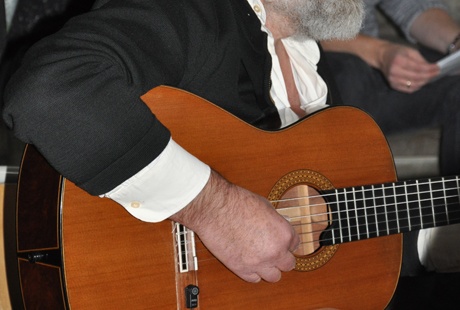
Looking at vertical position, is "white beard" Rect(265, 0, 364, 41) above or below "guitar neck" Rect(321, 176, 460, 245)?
above

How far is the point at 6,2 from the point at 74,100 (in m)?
0.75

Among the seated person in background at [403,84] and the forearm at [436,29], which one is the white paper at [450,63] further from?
the forearm at [436,29]

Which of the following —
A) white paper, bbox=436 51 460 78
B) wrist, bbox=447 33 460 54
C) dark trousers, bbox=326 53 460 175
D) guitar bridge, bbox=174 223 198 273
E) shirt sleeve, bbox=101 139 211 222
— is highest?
shirt sleeve, bbox=101 139 211 222

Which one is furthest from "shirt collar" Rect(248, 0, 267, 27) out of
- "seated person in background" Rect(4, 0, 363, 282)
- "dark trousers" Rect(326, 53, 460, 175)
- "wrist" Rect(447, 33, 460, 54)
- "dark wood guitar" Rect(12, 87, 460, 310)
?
"wrist" Rect(447, 33, 460, 54)

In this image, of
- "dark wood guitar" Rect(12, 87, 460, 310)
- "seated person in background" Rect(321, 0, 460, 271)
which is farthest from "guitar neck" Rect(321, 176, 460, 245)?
"seated person in background" Rect(321, 0, 460, 271)

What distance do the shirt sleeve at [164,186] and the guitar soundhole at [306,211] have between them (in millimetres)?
202

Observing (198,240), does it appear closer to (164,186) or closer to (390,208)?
(164,186)

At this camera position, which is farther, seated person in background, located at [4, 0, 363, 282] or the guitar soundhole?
the guitar soundhole

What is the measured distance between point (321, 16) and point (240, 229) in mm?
479

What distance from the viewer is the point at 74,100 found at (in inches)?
32.2

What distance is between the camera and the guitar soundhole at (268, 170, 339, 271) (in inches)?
43.8

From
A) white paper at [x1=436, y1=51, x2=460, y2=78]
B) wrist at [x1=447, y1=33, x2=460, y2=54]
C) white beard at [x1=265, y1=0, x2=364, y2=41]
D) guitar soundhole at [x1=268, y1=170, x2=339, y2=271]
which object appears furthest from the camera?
wrist at [x1=447, y1=33, x2=460, y2=54]

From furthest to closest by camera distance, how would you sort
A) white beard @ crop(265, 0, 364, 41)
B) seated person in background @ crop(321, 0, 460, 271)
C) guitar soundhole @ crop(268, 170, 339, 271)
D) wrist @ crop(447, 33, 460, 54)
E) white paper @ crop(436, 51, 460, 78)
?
wrist @ crop(447, 33, 460, 54)
seated person in background @ crop(321, 0, 460, 271)
white paper @ crop(436, 51, 460, 78)
white beard @ crop(265, 0, 364, 41)
guitar soundhole @ crop(268, 170, 339, 271)

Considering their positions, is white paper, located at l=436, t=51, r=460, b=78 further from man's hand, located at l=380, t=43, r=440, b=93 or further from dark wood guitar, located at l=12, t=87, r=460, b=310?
dark wood guitar, located at l=12, t=87, r=460, b=310
